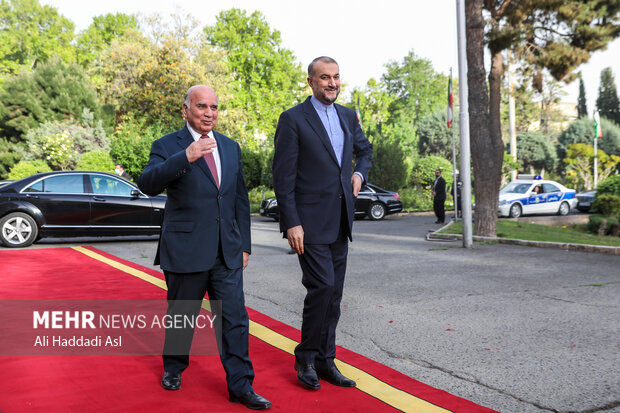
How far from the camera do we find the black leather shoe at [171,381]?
3625 millimetres

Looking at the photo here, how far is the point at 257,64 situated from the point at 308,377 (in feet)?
152

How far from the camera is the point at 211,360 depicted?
171 inches

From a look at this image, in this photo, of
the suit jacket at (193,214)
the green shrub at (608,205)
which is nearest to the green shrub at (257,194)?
the green shrub at (608,205)

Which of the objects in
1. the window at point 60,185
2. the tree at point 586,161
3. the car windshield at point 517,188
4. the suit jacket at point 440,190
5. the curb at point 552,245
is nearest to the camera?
the curb at point 552,245

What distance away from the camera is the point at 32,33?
176 feet

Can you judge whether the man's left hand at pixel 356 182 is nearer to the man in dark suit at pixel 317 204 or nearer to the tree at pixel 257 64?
the man in dark suit at pixel 317 204

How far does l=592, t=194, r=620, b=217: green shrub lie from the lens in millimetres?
18422

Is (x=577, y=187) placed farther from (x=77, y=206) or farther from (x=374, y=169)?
(x=77, y=206)

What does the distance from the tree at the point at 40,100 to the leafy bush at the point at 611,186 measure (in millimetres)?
30596

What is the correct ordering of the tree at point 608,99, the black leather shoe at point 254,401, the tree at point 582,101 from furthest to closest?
the tree at point 582,101
the tree at point 608,99
the black leather shoe at point 254,401

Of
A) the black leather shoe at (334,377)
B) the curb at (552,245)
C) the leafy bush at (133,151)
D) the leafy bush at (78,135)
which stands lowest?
the black leather shoe at (334,377)

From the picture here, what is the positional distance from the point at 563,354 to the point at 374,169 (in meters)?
24.9

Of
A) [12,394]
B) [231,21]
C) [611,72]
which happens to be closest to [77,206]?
[12,394]

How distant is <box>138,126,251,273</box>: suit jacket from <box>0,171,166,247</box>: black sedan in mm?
9514
